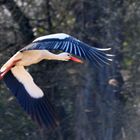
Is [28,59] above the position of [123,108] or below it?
above

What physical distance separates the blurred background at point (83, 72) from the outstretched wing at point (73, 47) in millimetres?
1868

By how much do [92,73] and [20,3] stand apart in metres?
1.03

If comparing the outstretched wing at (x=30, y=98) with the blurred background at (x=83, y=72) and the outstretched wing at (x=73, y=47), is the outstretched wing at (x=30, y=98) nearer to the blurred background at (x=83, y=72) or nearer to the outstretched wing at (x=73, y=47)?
the outstretched wing at (x=73, y=47)

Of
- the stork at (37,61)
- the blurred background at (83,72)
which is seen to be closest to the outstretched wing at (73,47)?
the stork at (37,61)

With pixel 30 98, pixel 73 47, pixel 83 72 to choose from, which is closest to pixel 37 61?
→ pixel 30 98

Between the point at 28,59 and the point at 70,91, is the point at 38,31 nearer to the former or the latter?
the point at 70,91

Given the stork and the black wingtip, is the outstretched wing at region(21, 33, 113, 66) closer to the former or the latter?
the stork

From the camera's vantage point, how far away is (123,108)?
8992mm

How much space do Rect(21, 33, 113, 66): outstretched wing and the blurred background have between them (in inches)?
73.5

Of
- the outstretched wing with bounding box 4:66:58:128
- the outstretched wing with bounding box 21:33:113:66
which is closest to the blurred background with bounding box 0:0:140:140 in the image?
the outstretched wing with bounding box 4:66:58:128

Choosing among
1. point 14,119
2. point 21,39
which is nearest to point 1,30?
point 21,39

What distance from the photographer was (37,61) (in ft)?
24.4

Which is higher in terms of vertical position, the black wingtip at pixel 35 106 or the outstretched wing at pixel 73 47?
the outstretched wing at pixel 73 47

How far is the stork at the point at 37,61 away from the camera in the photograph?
6699mm
